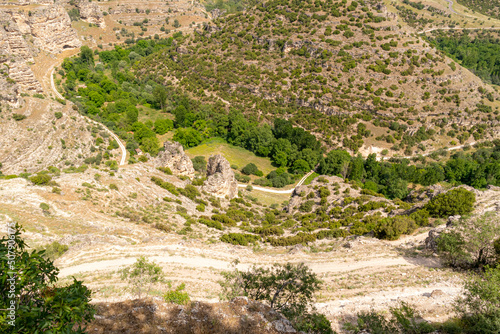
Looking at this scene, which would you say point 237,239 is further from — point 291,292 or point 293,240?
point 291,292

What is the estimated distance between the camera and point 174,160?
57906mm

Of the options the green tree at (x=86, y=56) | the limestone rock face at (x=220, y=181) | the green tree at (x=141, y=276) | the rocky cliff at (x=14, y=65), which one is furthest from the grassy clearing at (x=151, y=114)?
the green tree at (x=141, y=276)

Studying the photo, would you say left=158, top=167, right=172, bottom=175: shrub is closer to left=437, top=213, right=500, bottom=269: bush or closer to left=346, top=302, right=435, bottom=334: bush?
left=346, top=302, right=435, bottom=334: bush

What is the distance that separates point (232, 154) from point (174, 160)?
29.9m

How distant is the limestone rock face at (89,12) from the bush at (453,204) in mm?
173542

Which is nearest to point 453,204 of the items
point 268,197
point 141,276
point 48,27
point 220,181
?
point 220,181

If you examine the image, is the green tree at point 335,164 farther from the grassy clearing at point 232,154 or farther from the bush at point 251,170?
the bush at point 251,170

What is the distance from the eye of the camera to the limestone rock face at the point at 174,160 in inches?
2232

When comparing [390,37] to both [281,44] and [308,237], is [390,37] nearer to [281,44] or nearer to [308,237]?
[281,44]

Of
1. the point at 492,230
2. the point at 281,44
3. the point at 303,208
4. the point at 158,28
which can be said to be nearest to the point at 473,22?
the point at 281,44

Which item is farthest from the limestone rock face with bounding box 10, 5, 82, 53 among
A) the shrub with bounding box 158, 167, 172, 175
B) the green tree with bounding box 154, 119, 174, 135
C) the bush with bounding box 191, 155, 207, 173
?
the shrub with bounding box 158, 167, 172, 175

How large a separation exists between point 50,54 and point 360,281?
134078 millimetres

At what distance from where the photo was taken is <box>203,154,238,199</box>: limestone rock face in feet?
178

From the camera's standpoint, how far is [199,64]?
118625 mm
